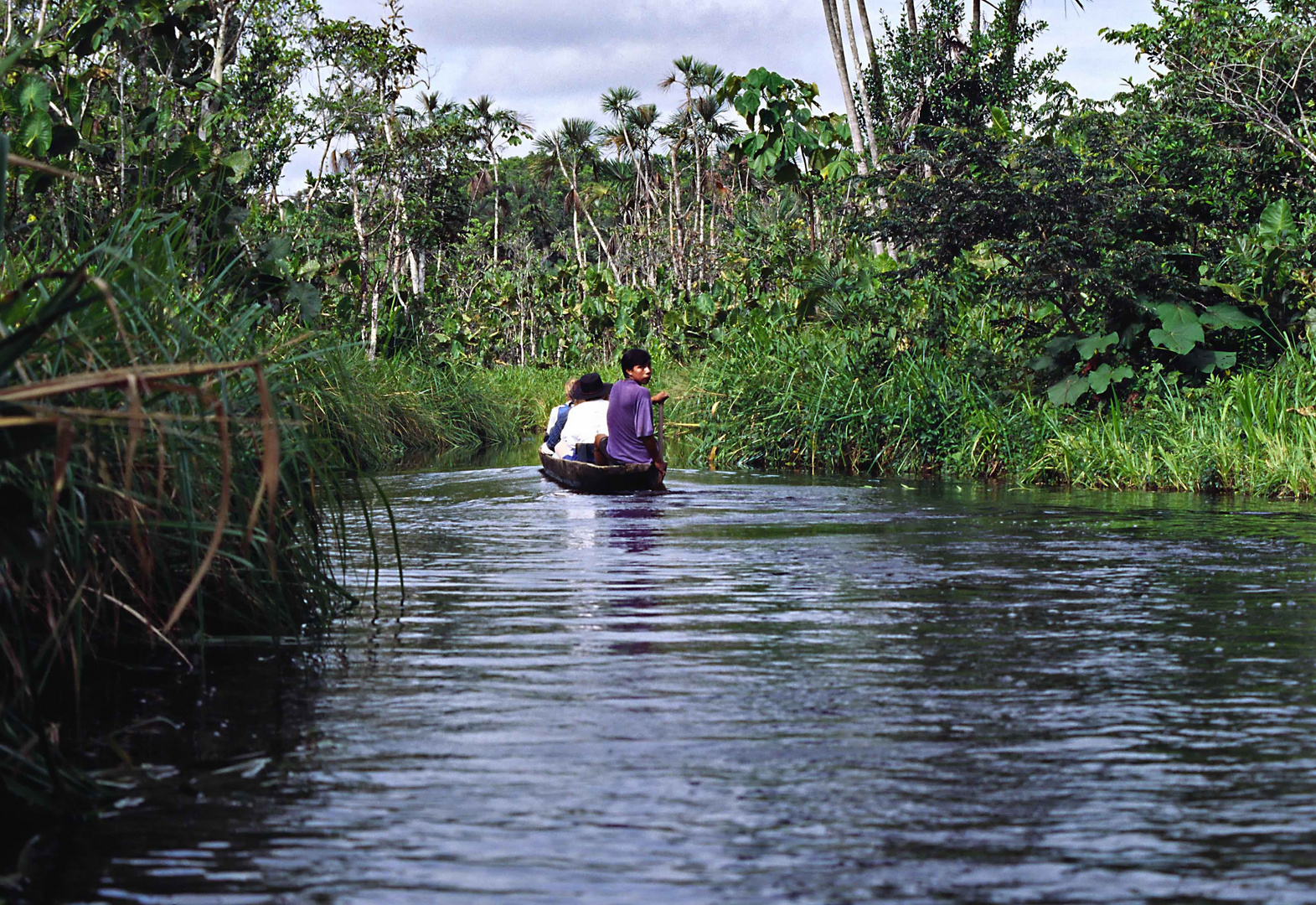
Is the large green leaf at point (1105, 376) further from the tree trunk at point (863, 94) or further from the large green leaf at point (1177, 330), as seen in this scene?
the tree trunk at point (863, 94)

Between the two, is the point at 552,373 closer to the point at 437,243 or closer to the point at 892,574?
the point at 437,243

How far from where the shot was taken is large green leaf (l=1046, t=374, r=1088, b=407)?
1594 centimetres

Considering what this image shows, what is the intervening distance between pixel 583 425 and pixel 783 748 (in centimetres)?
1110

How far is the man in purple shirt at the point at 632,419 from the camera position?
44.9 feet

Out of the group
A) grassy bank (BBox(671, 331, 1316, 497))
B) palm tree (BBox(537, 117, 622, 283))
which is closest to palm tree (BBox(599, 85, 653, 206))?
palm tree (BBox(537, 117, 622, 283))

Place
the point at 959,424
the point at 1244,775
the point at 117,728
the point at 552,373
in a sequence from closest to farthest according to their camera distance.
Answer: the point at 1244,775
the point at 117,728
the point at 959,424
the point at 552,373

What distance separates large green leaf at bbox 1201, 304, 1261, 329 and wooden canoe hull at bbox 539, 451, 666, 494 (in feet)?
20.1

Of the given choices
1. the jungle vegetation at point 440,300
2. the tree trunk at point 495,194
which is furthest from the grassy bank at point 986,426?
the tree trunk at point 495,194

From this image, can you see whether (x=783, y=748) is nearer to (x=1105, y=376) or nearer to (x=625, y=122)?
(x=1105, y=376)

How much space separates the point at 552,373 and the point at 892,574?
25246 millimetres

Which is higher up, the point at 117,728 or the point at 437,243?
the point at 437,243

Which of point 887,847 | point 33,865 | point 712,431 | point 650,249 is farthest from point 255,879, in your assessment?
point 650,249

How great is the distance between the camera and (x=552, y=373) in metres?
32.9

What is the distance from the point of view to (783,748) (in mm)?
4148
